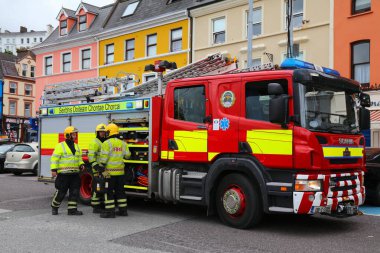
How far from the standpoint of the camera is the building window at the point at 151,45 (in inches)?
1078

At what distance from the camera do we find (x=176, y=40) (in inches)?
1030

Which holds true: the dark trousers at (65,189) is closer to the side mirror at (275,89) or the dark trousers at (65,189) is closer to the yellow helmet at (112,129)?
the yellow helmet at (112,129)

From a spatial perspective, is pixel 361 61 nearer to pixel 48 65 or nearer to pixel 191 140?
pixel 191 140

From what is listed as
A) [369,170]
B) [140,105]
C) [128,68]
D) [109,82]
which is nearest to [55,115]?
[109,82]

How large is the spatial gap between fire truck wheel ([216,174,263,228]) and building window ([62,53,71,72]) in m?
27.7

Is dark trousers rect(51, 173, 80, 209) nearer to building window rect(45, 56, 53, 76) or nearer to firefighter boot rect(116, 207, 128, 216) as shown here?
firefighter boot rect(116, 207, 128, 216)

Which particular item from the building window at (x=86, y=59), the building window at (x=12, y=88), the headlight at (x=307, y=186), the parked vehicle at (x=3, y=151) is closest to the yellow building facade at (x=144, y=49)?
the building window at (x=86, y=59)

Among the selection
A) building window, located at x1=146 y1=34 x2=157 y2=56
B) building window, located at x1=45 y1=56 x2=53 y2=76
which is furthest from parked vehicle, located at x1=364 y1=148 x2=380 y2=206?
building window, located at x1=45 y1=56 x2=53 y2=76

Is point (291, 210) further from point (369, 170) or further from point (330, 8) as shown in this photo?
point (330, 8)

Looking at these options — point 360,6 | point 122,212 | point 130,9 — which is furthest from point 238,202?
point 130,9

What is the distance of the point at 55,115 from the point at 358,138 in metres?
6.54

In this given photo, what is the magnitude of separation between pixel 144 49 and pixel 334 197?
22.4 m

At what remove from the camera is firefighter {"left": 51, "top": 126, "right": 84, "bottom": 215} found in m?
8.55

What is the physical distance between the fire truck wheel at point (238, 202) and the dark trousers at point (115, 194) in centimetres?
188
